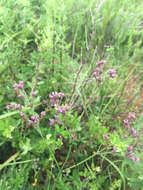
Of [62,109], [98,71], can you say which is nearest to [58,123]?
[62,109]

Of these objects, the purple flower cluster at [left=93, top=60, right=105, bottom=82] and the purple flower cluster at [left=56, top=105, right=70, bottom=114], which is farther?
the purple flower cluster at [left=93, top=60, right=105, bottom=82]

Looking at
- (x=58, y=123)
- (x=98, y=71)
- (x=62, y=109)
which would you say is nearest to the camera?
(x=62, y=109)

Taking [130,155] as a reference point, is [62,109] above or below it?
above

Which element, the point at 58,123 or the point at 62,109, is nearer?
the point at 62,109

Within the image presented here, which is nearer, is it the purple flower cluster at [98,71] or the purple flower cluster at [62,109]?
the purple flower cluster at [62,109]

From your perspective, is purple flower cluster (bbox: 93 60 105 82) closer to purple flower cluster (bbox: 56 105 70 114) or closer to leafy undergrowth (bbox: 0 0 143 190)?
leafy undergrowth (bbox: 0 0 143 190)

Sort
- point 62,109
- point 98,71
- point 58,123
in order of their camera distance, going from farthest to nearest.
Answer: point 98,71 < point 58,123 < point 62,109

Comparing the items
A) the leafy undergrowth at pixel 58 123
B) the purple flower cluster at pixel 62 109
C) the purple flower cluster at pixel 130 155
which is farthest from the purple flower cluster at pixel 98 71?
the purple flower cluster at pixel 130 155

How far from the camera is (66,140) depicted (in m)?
1.38

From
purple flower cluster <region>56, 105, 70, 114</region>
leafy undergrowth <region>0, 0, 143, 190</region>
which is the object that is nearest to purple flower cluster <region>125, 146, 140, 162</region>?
leafy undergrowth <region>0, 0, 143, 190</region>

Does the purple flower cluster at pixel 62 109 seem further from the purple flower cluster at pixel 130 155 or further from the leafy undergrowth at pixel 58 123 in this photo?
the purple flower cluster at pixel 130 155

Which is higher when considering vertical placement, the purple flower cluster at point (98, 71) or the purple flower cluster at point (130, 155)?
the purple flower cluster at point (98, 71)

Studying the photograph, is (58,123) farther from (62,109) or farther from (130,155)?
(130,155)

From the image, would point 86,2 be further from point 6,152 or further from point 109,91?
point 6,152
